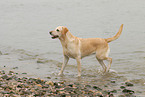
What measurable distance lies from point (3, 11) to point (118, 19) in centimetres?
1238

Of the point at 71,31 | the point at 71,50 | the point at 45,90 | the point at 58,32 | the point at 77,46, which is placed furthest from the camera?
the point at 71,31

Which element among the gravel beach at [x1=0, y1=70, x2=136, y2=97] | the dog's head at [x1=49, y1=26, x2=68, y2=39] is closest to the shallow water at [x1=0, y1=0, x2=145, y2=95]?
the gravel beach at [x1=0, y1=70, x2=136, y2=97]

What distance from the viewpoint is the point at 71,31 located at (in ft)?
59.4

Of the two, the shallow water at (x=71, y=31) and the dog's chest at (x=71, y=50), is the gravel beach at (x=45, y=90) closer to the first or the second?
A: the shallow water at (x=71, y=31)

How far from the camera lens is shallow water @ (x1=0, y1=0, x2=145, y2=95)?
10343mm

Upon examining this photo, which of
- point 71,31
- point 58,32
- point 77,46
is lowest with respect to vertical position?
point 71,31

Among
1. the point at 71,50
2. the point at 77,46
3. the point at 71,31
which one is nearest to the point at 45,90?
the point at 71,50

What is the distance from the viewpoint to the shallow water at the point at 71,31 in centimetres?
1034

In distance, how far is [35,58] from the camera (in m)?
12.5

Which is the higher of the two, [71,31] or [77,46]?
[77,46]

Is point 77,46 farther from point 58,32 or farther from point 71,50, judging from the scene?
point 58,32

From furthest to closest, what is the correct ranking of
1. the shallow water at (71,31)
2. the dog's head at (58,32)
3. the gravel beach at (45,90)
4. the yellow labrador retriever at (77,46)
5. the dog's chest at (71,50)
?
1. the shallow water at (71,31)
2. the dog's chest at (71,50)
3. the yellow labrador retriever at (77,46)
4. the dog's head at (58,32)
5. the gravel beach at (45,90)

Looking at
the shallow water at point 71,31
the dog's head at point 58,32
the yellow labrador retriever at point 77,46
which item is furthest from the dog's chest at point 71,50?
the shallow water at point 71,31

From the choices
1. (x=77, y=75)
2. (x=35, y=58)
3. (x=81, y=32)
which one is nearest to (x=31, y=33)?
(x=81, y=32)
